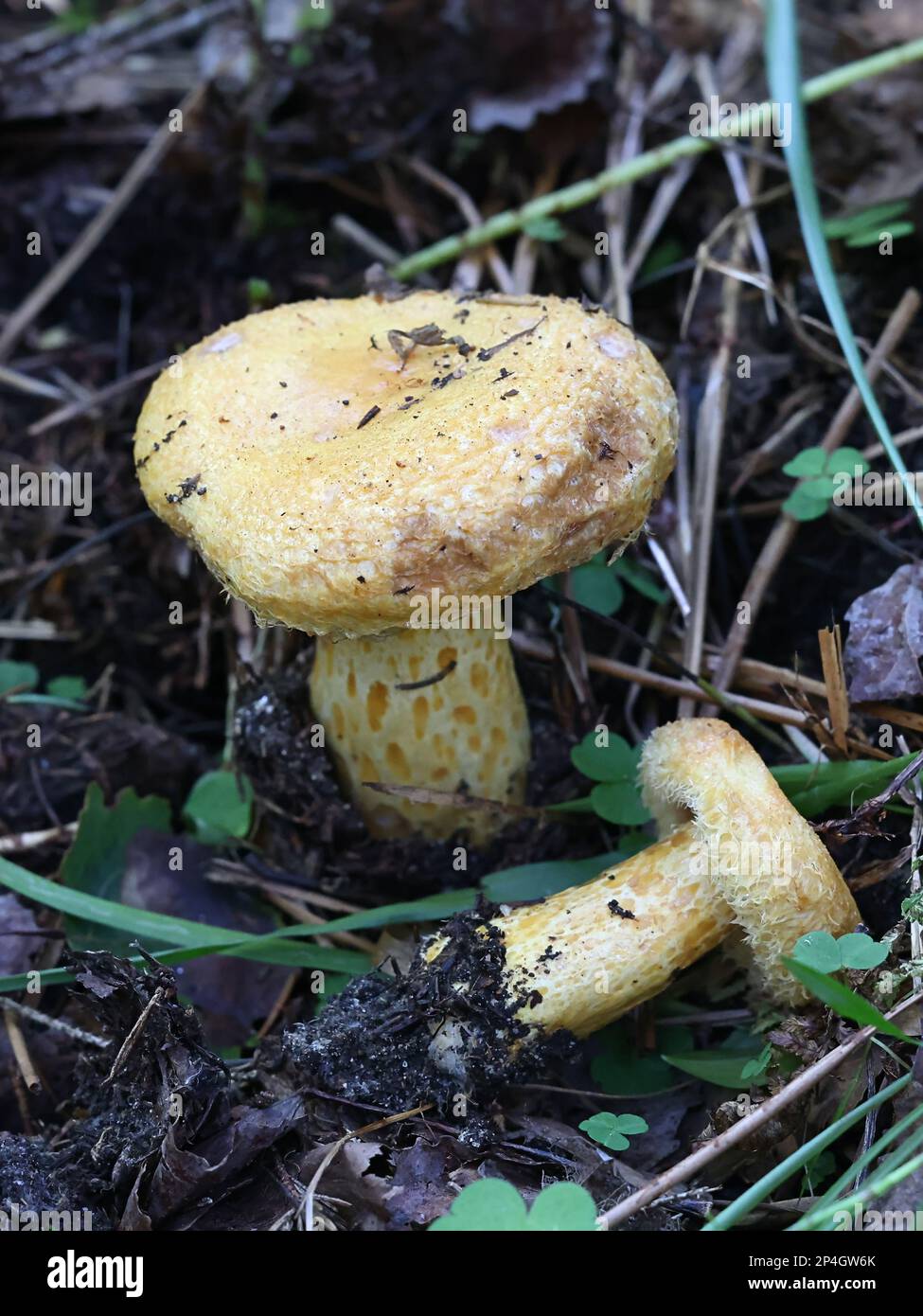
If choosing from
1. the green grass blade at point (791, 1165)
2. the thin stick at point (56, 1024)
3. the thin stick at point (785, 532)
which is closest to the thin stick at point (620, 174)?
the thin stick at point (785, 532)

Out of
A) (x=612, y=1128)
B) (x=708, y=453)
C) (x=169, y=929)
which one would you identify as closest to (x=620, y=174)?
(x=708, y=453)

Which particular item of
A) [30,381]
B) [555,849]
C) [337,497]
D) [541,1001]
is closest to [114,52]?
[30,381]

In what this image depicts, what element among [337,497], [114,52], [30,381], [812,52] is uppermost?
[114,52]

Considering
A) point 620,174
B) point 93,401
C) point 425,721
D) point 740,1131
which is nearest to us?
point 740,1131

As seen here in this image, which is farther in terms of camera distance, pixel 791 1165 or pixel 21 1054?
pixel 21 1054

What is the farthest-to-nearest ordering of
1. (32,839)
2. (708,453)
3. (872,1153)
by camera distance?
(708,453), (32,839), (872,1153)

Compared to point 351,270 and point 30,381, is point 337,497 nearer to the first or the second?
point 351,270

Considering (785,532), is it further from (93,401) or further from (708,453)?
(93,401)

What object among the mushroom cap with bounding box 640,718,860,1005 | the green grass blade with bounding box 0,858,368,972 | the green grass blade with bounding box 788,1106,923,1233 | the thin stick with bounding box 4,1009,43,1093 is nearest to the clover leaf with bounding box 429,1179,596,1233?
the green grass blade with bounding box 788,1106,923,1233
